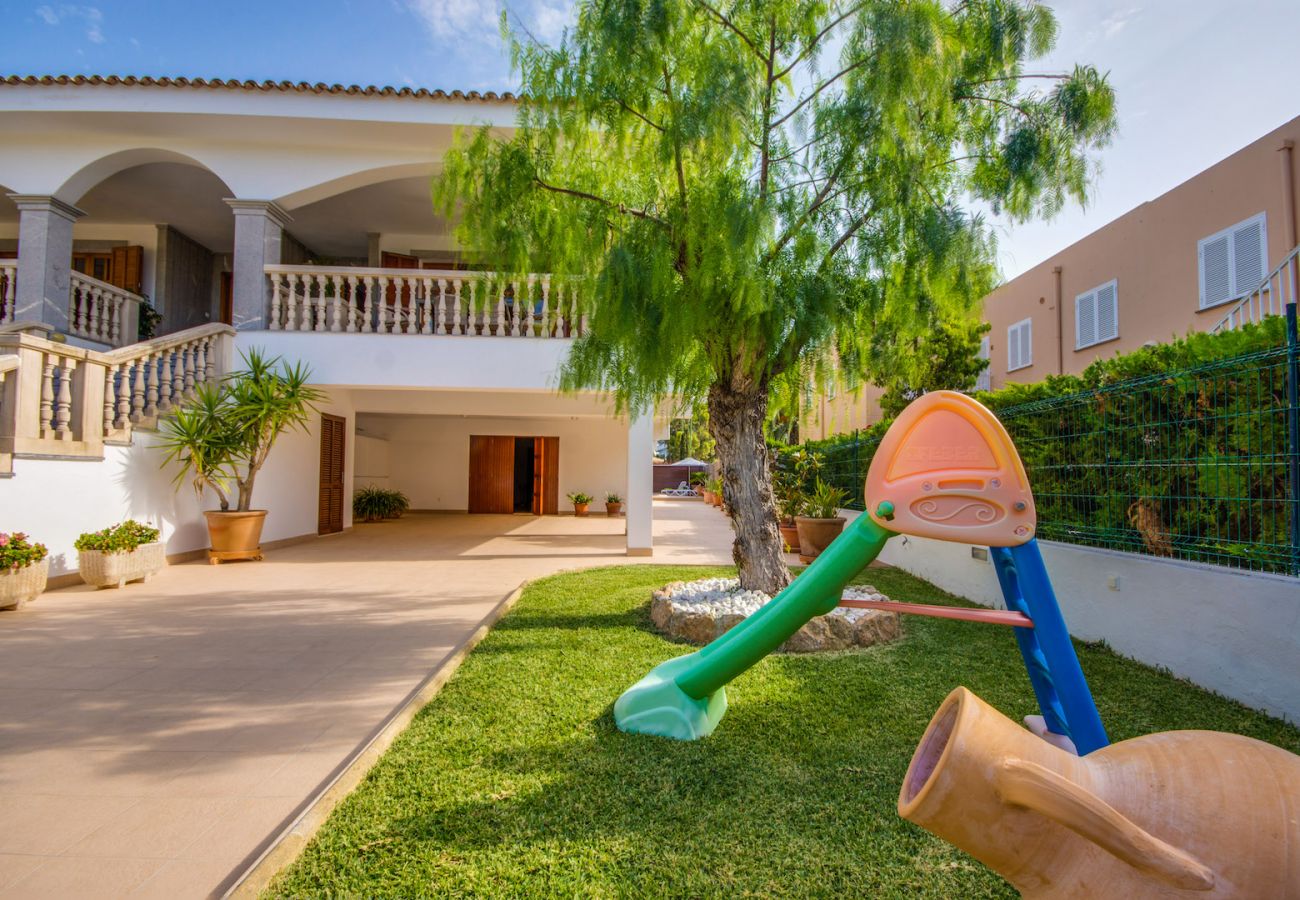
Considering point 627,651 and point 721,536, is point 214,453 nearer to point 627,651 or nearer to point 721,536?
point 627,651

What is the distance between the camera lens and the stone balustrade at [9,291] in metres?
8.89

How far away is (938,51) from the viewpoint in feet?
12.9

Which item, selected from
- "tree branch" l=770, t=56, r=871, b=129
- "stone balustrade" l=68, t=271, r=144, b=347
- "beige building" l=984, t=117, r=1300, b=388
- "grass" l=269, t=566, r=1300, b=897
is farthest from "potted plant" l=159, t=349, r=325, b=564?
"beige building" l=984, t=117, r=1300, b=388

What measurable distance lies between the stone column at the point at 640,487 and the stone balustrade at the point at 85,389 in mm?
5461

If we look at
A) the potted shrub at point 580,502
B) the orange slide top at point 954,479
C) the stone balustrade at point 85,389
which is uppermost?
the stone balustrade at point 85,389

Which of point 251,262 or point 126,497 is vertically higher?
point 251,262

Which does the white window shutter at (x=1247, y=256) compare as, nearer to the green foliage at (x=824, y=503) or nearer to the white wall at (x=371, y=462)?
the green foliage at (x=824, y=503)

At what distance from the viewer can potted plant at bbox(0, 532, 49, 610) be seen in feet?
17.8

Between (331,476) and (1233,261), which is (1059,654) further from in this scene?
(331,476)

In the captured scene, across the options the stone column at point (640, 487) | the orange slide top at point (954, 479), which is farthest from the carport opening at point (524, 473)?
the orange slide top at point (954, 479)

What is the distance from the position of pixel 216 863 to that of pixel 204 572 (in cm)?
671

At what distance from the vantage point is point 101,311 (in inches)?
404

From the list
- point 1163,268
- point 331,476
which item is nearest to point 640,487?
point 331,476

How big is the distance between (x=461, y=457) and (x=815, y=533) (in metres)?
10.8
